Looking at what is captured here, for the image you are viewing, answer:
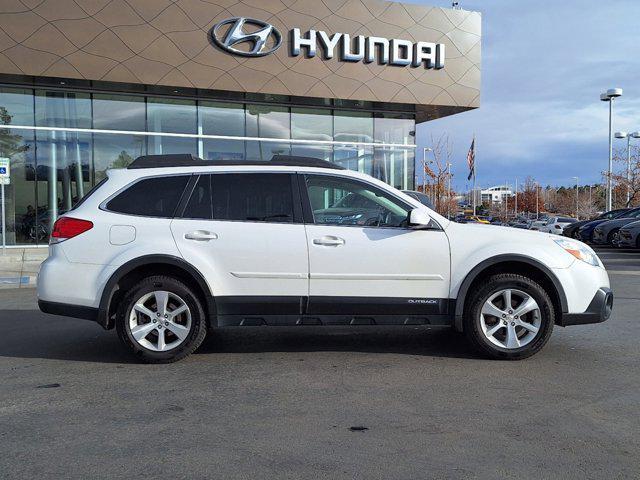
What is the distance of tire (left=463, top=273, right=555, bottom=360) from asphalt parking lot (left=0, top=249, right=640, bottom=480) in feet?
0.54

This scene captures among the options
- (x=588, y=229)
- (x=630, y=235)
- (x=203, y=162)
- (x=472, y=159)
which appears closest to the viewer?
(x=203, y=162)

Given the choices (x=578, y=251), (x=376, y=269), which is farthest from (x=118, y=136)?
(x=578, y=251)

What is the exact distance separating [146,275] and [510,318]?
3.44 meters

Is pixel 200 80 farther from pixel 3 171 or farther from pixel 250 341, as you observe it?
pixel 250 341

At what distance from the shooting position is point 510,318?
532 cm

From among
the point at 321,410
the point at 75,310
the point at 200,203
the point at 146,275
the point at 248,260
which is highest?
the point at 200,203

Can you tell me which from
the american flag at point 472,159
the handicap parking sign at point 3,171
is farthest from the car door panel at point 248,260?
the american flag at point 472,159

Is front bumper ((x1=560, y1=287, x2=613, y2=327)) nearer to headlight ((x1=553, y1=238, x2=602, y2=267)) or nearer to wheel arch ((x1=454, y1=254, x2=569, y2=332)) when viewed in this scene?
wheel arch ((x1=454, y1=254, x2=569, y2=332))

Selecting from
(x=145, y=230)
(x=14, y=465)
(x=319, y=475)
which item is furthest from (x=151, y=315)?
(x=319, y=475)

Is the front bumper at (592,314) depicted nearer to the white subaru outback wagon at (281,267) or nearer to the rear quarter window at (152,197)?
the white subaru outback wagon at (281,267)

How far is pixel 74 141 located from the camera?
720 inches

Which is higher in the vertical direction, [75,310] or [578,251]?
A: [578,251]

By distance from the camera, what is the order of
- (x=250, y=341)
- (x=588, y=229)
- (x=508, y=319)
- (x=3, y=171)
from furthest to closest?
(x=588, y=229) → (x=3, y=171) → (x=250, y=341) → (x=508, y=319)

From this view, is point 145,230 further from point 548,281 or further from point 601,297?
point 601,297
